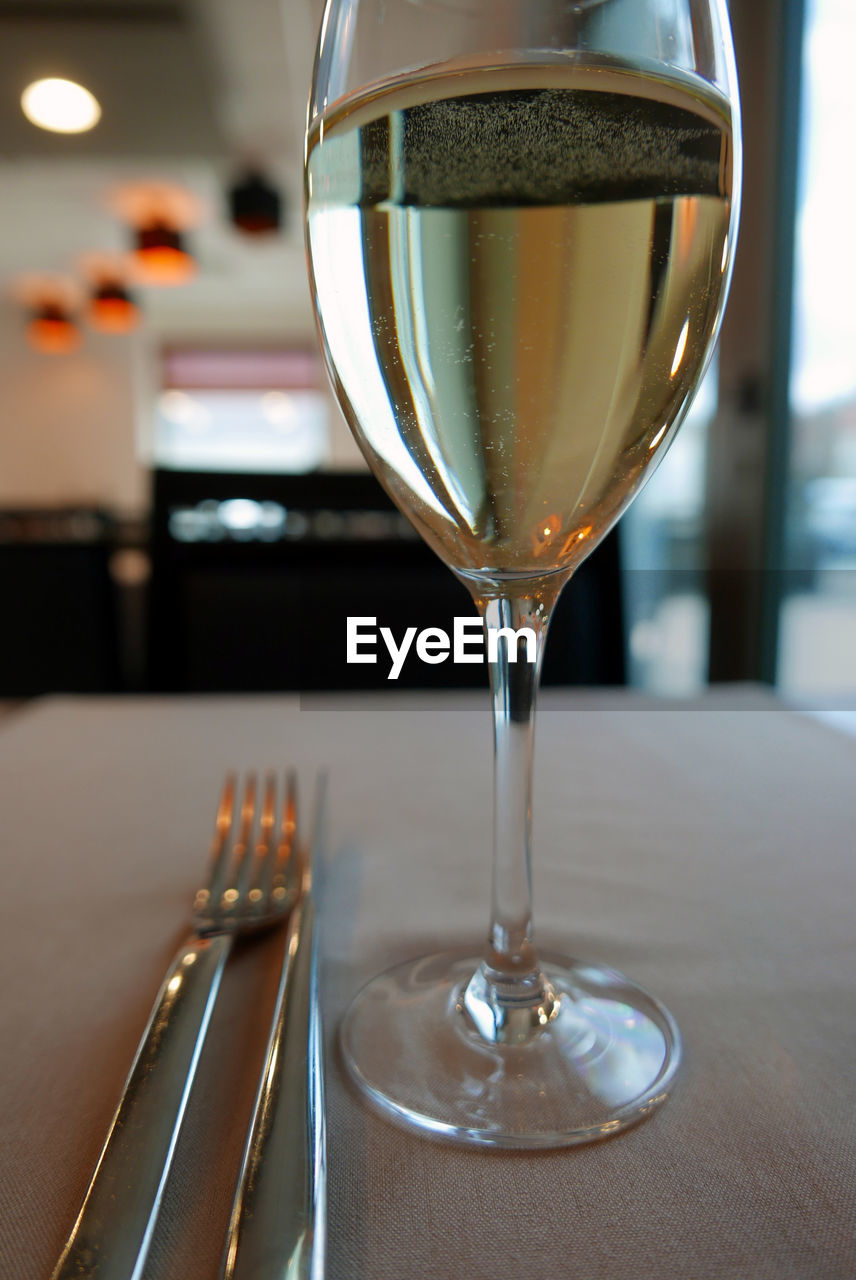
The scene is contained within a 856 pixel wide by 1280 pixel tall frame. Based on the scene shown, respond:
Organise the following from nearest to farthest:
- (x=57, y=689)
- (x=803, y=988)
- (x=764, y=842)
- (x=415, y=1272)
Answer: (x=415, y=1272)
(x=803, y=988)
(x=764, y=842)
(x=57, y=689)

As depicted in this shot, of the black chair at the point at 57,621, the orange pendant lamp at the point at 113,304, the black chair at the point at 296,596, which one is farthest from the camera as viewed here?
the orange pendant lamp at the point at 113,304

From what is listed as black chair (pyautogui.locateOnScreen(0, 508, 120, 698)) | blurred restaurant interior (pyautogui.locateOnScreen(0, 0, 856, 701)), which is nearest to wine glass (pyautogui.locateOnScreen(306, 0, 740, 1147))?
blurred restaurant interior (pyautogui.locateOnScreen(0, 0, 856, 701))

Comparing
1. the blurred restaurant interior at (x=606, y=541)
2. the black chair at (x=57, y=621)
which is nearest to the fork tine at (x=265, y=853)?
the blurred restaurant interior at (x=606, y=541)

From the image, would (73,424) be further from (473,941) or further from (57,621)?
(473,941)

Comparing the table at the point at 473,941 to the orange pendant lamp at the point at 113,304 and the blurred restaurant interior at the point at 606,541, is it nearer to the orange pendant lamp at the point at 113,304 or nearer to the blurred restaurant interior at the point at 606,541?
the blurred restaurant interior at the point at 606,541

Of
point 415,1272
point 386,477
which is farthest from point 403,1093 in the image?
point 386,477

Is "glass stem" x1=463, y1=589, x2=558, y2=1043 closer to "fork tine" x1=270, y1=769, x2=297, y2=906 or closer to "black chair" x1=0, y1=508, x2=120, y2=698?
"fork tine" x1=270, y1=769, x2=297, y2=906

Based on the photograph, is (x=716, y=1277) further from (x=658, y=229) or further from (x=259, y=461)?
(x=259, y=461)
